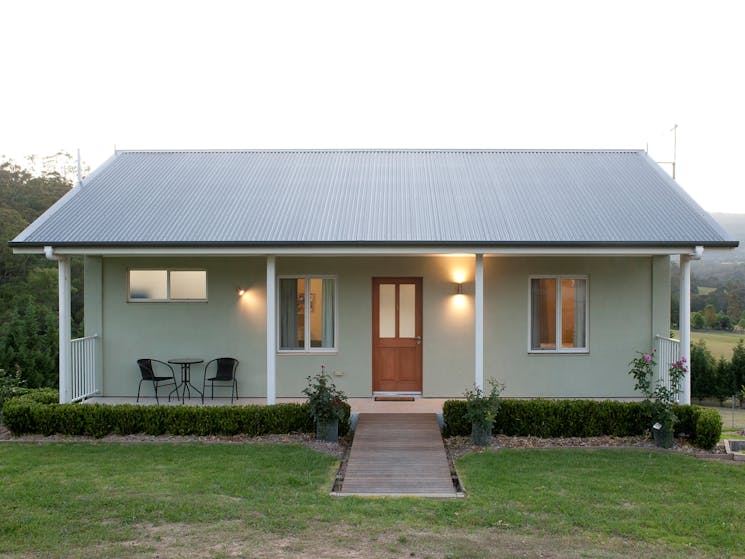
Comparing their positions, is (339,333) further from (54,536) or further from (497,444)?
(54,536)

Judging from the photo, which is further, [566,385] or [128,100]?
[128,100]

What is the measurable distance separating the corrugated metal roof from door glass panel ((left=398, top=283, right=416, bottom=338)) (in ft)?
5.24

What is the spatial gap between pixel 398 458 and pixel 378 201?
15.8 ft

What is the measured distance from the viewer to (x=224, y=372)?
11.8m

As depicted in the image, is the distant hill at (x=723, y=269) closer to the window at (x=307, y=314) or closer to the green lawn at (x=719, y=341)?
the green lawn at (x=719, y=341)

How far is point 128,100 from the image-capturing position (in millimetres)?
24969

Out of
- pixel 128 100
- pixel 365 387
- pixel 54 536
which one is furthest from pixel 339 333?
pixel 128 100

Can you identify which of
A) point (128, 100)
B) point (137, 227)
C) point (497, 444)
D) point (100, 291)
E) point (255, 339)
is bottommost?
point (497, 444)

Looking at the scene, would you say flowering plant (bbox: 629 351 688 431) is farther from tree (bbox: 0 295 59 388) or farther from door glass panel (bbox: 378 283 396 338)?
tree (bbox: 0 295 59 388)

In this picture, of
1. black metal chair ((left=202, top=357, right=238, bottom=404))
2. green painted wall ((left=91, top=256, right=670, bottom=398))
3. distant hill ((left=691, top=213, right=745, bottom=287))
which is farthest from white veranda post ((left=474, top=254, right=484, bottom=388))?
distant hill ((left=691, top=213, right=745, bottom=287))

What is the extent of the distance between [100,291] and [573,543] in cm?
949

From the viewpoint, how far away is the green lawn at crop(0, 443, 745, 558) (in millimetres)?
5824

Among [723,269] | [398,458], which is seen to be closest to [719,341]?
[723,269]

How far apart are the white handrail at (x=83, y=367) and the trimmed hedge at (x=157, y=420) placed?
2.92 ft
